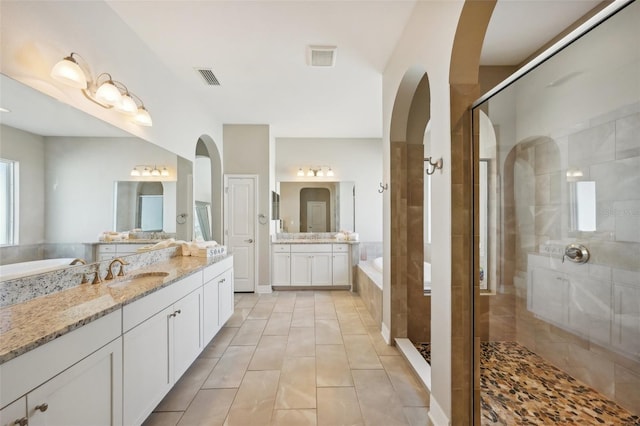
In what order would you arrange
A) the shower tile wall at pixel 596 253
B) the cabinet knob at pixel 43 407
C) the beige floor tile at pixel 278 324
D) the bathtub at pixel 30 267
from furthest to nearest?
1. the beige floor tile at pixel 278 324
2. the bathtub at pixel 30 267
3. the shower tile wall at pixel 596 253
4. the cabinet knob at pixel 43 407

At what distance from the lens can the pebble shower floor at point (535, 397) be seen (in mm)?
1548

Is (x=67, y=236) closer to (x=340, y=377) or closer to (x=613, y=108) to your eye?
(x=340, y=377)

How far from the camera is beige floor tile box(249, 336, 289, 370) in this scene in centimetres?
247

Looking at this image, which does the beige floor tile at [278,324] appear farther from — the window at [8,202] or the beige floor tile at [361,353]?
the window at [8,202]

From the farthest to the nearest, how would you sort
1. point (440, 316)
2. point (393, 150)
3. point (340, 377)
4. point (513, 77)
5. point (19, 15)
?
point (393, 150)
point (340, 377)
point (440, 316)
point (19, 15)
point (513, 77)

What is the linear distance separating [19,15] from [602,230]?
314 cm

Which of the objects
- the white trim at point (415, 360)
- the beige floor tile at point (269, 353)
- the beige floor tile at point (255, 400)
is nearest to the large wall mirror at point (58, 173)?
the beige floor tile at point (255, 400)

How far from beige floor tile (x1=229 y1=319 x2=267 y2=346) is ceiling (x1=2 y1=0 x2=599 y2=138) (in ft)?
8.11

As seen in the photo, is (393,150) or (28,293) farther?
(393,150)

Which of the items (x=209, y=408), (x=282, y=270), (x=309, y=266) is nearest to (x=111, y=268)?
(x=209, y=408)

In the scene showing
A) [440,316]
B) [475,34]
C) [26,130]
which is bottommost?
[440,316]

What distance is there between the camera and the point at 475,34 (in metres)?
1.52

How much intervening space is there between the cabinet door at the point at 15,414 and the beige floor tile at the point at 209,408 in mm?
1052

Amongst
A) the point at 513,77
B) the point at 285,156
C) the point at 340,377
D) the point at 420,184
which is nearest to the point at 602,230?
the point at 513,77
